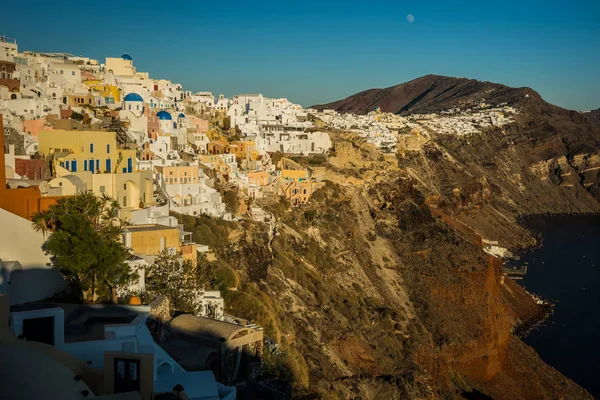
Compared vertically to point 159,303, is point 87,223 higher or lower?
higher

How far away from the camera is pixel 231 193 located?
132 feet

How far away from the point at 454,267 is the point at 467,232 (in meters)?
17.1

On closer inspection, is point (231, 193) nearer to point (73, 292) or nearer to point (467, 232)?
point (73, 292)

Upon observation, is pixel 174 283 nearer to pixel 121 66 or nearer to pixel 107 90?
pixel 107 90

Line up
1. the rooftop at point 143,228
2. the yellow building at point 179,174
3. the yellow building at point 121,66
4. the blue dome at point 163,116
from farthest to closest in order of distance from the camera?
1. the yellow building at point 121,66
2. the blue dome at point 163,116
3. the yellow building at point 179,174
4. the rooftop at point 143,228

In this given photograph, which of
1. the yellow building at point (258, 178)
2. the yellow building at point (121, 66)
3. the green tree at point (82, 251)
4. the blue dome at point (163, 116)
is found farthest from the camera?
the yellow building at point (121, 66)

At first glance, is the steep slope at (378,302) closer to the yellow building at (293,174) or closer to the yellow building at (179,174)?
the yellow building at (293,174)

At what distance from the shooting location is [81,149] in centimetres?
2600

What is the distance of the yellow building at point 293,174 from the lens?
51438 millimetres

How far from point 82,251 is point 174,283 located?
4.79 meters

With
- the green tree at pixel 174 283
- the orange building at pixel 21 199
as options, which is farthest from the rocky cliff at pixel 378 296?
the orange building at pixel 21 199

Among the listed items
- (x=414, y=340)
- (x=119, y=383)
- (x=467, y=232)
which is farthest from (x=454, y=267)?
(x=119, y=383)

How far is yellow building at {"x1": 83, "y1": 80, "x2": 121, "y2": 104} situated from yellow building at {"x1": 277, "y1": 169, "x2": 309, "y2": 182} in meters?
12.8

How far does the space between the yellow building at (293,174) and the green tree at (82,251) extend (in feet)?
109
